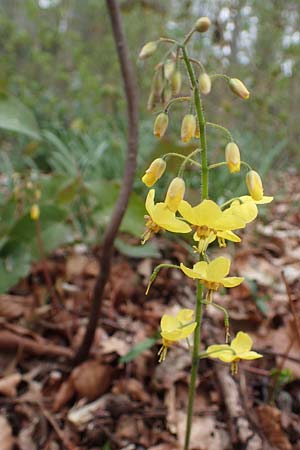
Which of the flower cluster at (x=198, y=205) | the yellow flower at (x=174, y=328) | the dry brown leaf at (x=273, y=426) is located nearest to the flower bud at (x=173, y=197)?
the flower cluster at (x=198, y=205)

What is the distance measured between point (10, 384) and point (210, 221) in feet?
3.72

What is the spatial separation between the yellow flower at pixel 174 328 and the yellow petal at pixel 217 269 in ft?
0.35

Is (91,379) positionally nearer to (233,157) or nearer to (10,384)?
(10,384)

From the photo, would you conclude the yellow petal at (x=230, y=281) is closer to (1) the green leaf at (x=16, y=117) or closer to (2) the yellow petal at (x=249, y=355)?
(2) the yellow petal at (x=249, y=355)

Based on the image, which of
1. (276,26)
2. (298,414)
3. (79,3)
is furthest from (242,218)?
(79,3)

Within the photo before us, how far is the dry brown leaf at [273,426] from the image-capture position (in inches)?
52.4

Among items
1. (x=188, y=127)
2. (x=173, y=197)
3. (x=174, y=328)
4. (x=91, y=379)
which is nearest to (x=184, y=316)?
(x=174, y=328)

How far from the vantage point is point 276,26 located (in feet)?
17.1

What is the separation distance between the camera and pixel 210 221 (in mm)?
791

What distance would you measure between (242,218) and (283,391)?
98 cm

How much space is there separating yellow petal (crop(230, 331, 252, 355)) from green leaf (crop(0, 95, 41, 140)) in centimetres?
101

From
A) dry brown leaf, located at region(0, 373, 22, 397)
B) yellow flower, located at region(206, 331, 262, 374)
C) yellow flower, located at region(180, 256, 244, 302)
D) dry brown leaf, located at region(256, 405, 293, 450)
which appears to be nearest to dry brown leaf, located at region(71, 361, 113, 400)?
dry brown leaf, located at region(0, 373, 22, 397)

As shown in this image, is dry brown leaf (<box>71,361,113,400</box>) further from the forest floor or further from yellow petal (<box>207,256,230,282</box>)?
yellow petal (<box>207,256,230,282</box>)

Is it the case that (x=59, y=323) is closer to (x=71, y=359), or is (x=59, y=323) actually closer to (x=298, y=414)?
(x=71, y=359)
